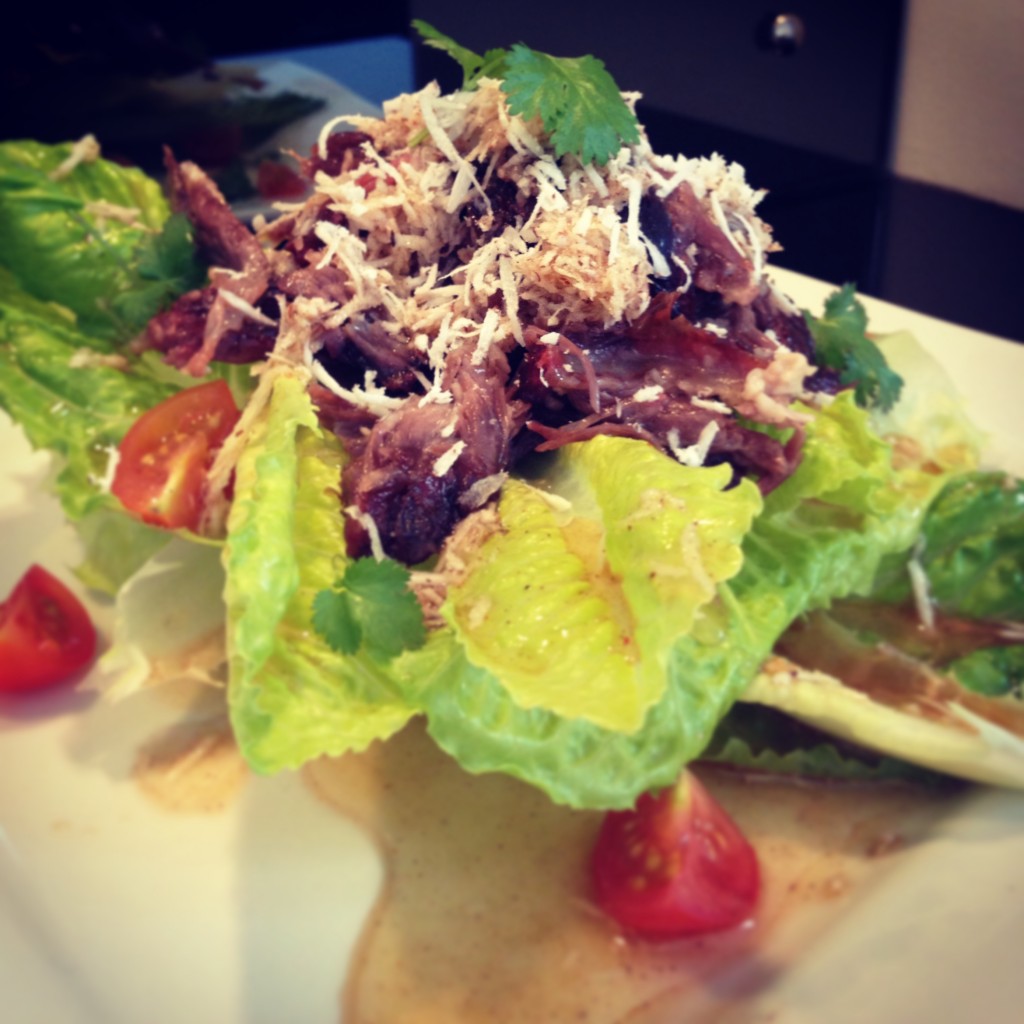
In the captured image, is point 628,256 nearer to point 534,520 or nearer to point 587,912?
point 534,520

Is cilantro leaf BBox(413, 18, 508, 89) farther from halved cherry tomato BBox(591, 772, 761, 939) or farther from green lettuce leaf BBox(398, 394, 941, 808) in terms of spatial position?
halved cherry tomato BBox(591, 772, 761, 939)

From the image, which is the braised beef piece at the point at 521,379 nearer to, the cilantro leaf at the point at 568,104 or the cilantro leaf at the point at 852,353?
the cilantro leaf at the point at 568,104

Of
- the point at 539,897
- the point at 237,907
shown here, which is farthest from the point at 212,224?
the point at 539,897

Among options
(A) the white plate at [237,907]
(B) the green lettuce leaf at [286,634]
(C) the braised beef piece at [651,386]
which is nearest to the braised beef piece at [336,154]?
(B) the green lettuce leaf at [286,634]

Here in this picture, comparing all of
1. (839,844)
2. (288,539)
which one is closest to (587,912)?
(839,844)

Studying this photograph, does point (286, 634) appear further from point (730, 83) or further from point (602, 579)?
point (730, 83)
